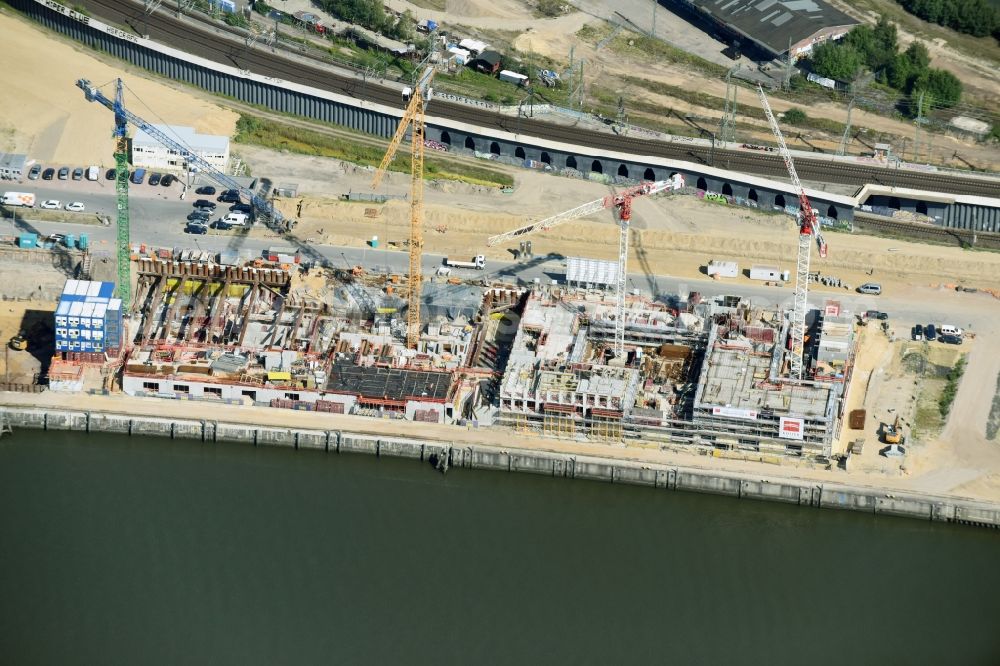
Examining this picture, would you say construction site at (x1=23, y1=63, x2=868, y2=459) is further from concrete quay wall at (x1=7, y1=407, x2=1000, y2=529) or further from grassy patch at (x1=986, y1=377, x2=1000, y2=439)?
grassy patch at (x1=986, y1=377, x2=1000, y2=439)

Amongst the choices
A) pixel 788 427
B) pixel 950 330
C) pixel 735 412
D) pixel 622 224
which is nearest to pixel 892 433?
pixel 788 427

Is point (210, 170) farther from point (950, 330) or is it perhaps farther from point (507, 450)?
point (950, 330)

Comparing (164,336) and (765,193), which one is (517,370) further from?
(765,193)

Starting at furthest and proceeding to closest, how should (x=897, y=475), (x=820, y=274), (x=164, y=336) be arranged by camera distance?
(x=820, y=274), (x=164, y=336), (x=897, y=475)

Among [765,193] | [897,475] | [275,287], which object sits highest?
[765,193]

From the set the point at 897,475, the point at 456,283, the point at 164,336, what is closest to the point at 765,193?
the point at 456,283

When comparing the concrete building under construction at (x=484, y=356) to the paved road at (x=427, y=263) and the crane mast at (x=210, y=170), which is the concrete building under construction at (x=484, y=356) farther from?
the crane mast at (x=210, y=170)

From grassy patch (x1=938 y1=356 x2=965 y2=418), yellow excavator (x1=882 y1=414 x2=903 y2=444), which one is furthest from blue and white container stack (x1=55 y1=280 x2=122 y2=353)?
grassy patch (x1=938 y1=356 x2=965 y2=418)
